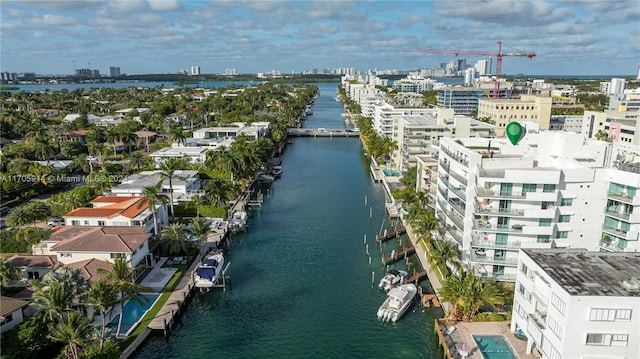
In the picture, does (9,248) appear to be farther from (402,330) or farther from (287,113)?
(287,113)

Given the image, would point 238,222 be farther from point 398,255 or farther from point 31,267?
point 31,267

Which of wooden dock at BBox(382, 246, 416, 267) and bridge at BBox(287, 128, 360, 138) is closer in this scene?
wooden dock at BBox(382, 246, 416, 267)

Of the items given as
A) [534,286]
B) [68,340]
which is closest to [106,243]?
[68,340]

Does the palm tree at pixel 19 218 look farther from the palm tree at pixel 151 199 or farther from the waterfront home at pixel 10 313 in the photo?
the waterfront home at pixel 10 313

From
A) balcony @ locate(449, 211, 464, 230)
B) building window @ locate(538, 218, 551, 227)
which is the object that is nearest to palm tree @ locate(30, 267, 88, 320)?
balcony @ locate(449, 211, 464, 230)

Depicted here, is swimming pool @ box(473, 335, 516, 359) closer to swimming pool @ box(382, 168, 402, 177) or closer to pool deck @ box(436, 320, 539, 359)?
pool deck @ box(436, 320, 539, 359)

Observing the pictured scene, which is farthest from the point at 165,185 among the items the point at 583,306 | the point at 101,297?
the point at 583,306
